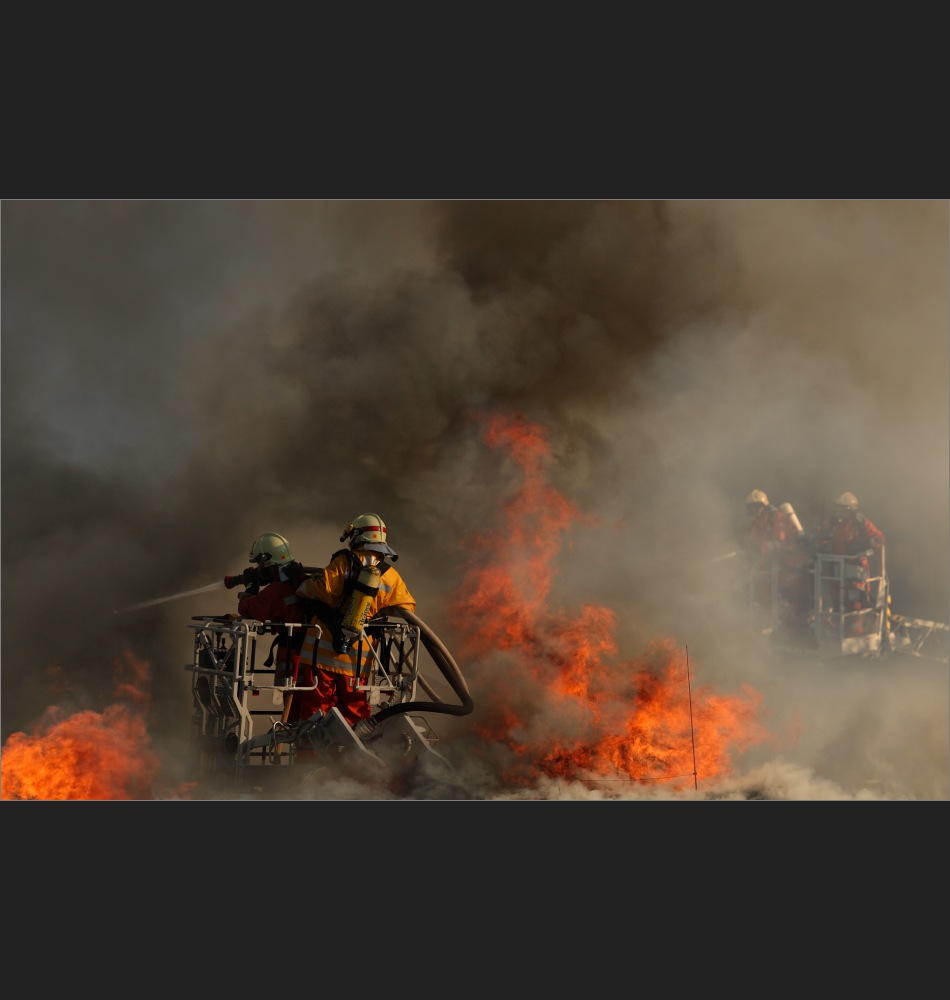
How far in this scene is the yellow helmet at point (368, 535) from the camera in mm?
8398

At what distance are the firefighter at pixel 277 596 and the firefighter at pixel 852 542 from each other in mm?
5819

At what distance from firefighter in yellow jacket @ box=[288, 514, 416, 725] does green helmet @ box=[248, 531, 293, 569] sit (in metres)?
0.38

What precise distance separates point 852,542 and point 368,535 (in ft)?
17.9

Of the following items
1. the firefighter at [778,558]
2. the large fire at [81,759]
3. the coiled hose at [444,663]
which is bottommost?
the large fire at [81,759]

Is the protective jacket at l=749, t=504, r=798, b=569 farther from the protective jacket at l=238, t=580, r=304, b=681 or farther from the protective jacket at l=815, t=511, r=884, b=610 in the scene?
the protective jacket at l=238, t=580, r=304, b=681

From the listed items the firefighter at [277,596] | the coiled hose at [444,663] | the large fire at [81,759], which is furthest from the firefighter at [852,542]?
the large fire at [81,759]

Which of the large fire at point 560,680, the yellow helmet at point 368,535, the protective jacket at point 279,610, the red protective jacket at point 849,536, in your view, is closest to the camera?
the protective jacket at point 279,610

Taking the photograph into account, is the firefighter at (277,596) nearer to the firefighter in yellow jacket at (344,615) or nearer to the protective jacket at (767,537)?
the firefighter in yellow jacket at (344,615)

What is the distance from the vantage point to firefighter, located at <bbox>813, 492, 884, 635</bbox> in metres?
9.62

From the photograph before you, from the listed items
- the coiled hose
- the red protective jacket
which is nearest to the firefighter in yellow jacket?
the coiled hose

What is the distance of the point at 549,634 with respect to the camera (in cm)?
988

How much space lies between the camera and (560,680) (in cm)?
970

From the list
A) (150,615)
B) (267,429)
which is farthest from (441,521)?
(150,615)

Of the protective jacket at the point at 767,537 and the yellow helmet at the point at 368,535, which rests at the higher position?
the protective jacket at the point at 767,537
